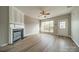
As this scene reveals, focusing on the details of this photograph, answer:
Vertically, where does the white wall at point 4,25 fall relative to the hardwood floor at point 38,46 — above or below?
above

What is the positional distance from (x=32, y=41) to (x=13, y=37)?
681 mm

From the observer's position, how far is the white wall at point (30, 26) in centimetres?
339

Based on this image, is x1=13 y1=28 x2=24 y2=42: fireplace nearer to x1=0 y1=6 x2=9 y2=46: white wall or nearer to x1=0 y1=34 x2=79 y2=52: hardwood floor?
x1=0 y1=34 x2=79 y2=52: hardwood floor

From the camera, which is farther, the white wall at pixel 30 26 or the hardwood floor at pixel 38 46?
the white wall at pixel 30 26

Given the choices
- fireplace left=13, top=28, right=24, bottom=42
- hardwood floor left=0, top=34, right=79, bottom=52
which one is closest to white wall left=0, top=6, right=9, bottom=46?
fireplace left=13, top=28, right=24, bottom=42

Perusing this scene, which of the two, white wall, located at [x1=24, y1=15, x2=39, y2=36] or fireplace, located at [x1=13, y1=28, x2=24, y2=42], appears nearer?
fireplace, located at [x1=13, y1=28, x2=24, y2=42]

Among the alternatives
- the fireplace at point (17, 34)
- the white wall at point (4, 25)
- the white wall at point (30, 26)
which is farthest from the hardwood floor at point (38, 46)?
the white wall at point (30, 26)

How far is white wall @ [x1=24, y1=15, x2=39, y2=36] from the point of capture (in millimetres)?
3389

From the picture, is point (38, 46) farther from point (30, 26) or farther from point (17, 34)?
point (30, 26)

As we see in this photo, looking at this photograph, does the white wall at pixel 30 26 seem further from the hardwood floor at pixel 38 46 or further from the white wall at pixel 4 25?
the white wall at pixel 4 25

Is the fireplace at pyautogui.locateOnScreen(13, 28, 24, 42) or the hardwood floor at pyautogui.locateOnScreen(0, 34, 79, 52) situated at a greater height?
the fireplace at pyautogui.locateOnScreen(13, 28, 24, 42)
